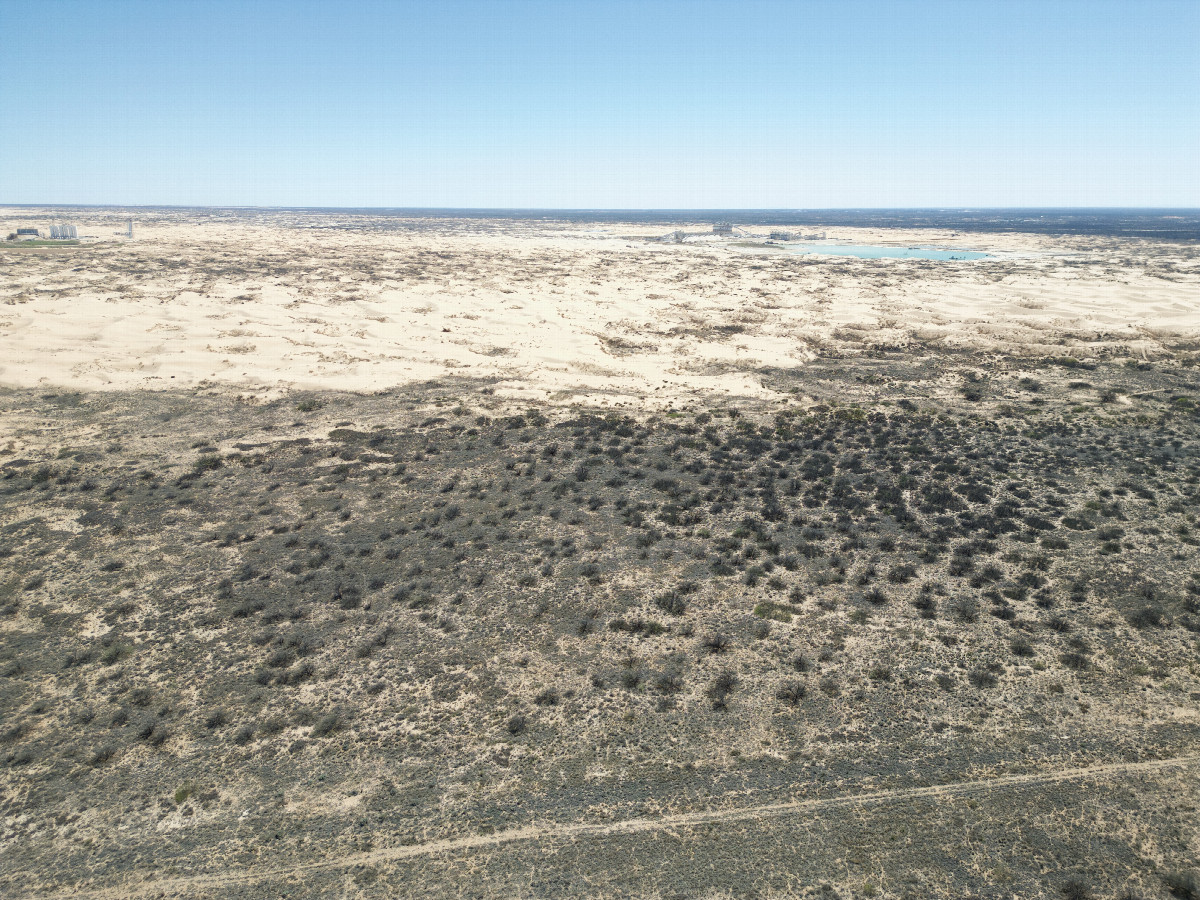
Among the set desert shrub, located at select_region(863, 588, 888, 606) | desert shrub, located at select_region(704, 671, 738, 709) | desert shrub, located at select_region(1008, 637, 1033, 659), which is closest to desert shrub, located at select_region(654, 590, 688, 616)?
desert shrub, located at select_region(704, 671, 738, 709)

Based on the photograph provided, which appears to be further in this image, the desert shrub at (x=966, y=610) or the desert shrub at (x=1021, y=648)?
the desert shrub at (x=966, y=610)

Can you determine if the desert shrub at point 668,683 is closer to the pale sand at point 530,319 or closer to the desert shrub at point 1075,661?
the desert shrub at point 1075,661

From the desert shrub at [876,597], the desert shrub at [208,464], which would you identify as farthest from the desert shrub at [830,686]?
the desert shrub at [208,464]

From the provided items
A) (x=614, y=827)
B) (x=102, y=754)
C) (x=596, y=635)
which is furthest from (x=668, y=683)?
(x=102, y=754)

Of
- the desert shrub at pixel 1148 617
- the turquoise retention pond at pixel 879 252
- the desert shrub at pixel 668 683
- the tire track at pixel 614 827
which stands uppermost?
→ the turquoise retention pond at pixel 879 252

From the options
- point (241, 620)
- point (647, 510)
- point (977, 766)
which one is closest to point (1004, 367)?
point (647, 510)

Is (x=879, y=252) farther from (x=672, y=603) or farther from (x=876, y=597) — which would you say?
(x=672, y=603)

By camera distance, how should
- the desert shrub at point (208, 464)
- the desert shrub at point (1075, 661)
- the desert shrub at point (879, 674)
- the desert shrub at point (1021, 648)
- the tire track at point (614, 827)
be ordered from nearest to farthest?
the tire track at point (614, 827)
the desert shrub at point (879, 674)
the desert shrub at point (1075, 661)
the desert shrub at point (1021, 648)
the desert shrub at point (208, 464)
